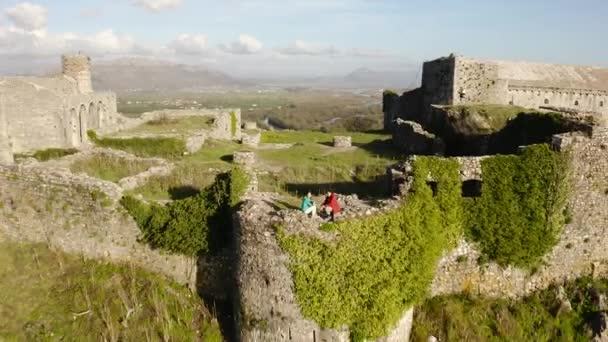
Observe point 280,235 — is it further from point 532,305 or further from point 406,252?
point 532,305

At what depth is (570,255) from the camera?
14172mm

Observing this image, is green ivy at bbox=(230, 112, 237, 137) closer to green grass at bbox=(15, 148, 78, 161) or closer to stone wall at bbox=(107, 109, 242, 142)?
stone wall at bbox=(107, 109, 242, 142)

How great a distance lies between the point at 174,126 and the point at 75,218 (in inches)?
789

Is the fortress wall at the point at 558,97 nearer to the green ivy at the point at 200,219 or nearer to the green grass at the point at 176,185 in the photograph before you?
the green grass at the point at 176,185

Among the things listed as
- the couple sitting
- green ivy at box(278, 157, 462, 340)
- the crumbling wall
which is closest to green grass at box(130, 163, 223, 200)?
the couple sitting

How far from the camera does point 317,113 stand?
126 m

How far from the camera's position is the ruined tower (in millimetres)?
35250

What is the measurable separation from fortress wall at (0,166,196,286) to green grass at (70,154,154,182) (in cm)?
348

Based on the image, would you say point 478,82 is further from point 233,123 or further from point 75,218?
point 75,218

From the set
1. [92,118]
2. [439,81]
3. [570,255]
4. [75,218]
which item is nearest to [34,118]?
[92,118]

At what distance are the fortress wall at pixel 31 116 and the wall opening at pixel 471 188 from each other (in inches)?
832

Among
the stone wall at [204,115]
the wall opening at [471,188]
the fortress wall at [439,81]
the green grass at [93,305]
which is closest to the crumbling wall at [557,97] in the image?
the fortress wall at [439,81]

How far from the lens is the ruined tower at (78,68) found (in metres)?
35.2

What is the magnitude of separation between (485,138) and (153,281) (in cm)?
1236
